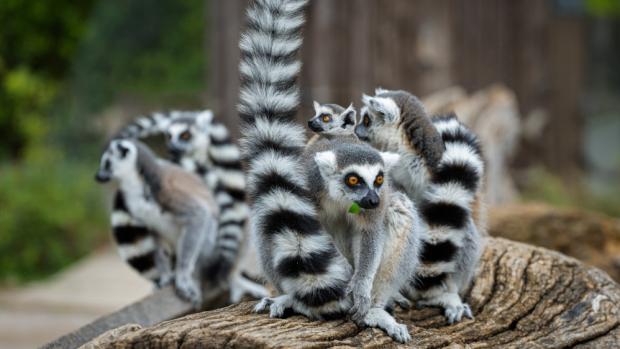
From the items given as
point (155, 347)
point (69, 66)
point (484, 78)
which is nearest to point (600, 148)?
point (484, 78)

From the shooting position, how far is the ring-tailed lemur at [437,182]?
392 centimetres

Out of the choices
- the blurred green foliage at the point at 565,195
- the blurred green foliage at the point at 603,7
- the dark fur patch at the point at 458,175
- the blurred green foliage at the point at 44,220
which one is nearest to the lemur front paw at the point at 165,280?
the dark fur patch at the point at 458,175

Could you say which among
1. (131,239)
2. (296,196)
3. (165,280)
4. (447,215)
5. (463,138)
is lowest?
(165,280)

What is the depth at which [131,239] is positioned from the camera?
580 cm

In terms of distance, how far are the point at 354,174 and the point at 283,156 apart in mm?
321

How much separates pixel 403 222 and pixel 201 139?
9.98 ft

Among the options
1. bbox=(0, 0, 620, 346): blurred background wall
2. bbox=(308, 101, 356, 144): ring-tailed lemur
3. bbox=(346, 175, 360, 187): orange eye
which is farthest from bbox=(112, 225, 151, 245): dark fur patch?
bbox=(0, 0, 620, 346): blurred background wall

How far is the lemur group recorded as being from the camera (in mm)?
3279

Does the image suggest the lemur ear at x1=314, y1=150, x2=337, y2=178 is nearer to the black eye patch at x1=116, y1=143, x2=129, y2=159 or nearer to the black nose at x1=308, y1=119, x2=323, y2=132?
the black nose at x1=308, y1=119, x2=323, y2=132

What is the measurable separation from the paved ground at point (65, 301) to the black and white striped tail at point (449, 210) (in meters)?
4.88

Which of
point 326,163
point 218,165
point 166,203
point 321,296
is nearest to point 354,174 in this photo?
point 326,163

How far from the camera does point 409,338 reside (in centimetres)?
324

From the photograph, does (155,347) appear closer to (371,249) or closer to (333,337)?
(333,337)

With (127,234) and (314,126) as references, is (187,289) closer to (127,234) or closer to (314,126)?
(127,234)
